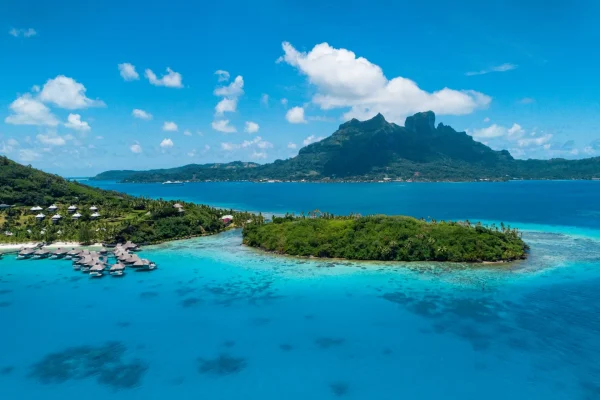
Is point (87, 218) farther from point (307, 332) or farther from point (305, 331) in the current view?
point (307, 332)

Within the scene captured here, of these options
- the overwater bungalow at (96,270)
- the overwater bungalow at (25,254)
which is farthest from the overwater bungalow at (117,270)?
the overwater bungalow at (25,254)

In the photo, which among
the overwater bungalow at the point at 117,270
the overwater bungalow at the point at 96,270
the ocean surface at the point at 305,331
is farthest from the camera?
the overwater bungalow at the point at 117,270

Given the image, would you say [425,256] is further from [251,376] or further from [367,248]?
[251,376]

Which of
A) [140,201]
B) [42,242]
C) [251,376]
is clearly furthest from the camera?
[140,201]

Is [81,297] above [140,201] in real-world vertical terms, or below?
below

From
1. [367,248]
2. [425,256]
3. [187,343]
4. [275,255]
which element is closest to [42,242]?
[275,255]

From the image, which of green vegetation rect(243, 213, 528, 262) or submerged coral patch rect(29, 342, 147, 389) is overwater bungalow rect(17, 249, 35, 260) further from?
submerged coral patch rect(29, 342, 147, 389)

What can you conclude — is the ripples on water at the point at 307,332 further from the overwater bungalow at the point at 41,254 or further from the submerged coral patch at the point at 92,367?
the overwater bungalow at the point at 41,254

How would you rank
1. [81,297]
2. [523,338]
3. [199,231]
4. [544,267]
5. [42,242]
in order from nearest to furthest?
[523,338] → [81,297] → [544,267] → [42,242] → [199,231]
